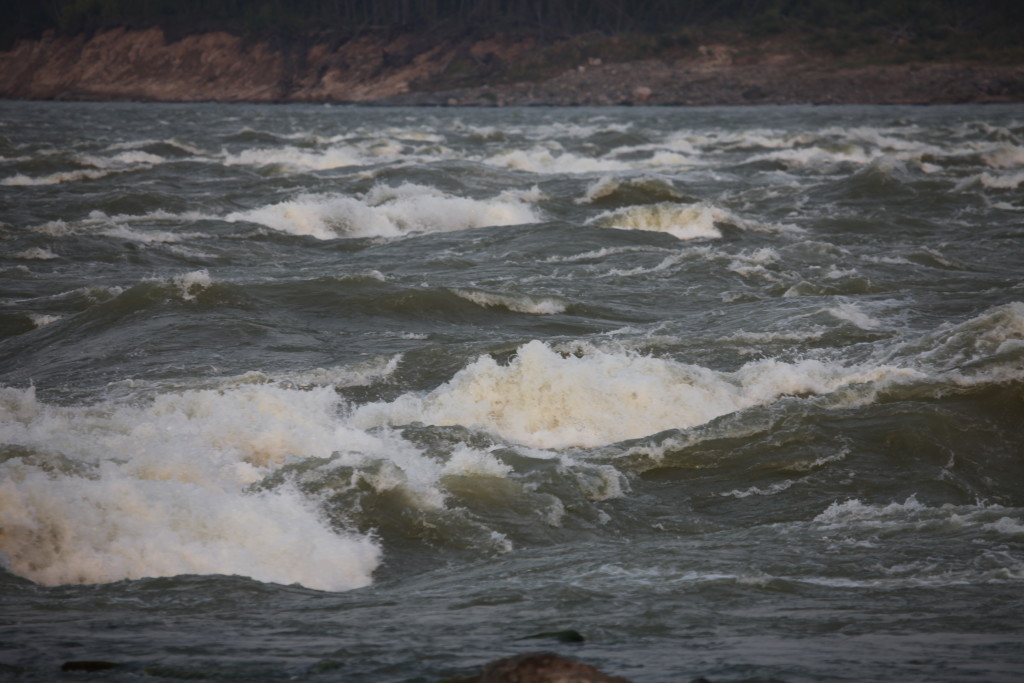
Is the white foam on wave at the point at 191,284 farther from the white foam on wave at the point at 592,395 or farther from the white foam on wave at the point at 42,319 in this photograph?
the white foam on wave at the point at 592,395

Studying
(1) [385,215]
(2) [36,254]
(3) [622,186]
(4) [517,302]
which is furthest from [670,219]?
(2) [36,254]

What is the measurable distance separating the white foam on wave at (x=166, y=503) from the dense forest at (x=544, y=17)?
7873 centimetres

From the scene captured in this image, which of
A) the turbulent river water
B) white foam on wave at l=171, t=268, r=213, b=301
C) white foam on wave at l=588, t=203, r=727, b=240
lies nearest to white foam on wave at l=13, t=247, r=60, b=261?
the turbulent river water

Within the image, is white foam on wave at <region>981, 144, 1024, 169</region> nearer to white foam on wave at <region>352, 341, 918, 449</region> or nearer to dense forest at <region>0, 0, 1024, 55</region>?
white foam on wave at <region>352, 341, 918, 449</region>

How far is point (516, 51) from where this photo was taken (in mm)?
92562

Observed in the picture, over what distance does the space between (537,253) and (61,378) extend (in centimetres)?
801

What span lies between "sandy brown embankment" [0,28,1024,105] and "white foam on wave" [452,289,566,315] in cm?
6315

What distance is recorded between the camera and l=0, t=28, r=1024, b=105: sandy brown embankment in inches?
2938

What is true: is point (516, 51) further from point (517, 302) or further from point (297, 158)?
point (517, 302)

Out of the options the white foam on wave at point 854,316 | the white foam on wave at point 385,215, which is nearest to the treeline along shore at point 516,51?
the white foam on wave at point 385,215

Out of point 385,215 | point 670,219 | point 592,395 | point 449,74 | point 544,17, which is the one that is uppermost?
point 544,17

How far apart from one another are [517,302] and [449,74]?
79.4 meters

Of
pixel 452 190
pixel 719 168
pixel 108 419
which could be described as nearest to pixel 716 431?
pixel 108 419

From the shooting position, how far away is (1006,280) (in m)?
14.8
